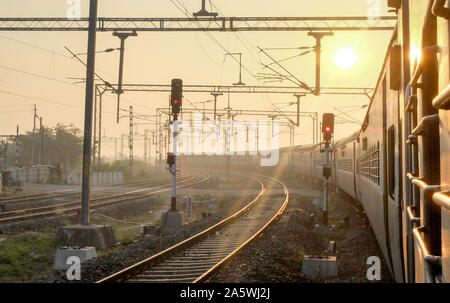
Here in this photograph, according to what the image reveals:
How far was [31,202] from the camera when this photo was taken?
25156 millimetres

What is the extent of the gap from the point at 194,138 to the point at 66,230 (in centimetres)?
6546

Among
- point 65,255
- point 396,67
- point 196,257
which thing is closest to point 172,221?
point 196,257

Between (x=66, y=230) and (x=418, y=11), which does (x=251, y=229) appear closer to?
(x=66, y=230)

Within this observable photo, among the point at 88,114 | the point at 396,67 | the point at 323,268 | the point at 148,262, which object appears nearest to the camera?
the point at 396,67

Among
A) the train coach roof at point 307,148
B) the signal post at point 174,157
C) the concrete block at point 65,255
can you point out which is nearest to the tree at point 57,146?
the train coach roof at point 307,148

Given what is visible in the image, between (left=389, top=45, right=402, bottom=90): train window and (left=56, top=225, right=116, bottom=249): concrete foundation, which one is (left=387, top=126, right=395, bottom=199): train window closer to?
(left=389, top=45, right=402, bottom=90): train window

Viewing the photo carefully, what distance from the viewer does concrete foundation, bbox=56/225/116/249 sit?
1359 centimetres

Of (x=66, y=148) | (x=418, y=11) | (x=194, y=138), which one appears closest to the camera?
(x=418, y=11)

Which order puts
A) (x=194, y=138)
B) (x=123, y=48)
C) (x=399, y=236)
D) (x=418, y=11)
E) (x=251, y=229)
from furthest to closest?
(x=194, y=138)
(x=123, y=48)
(x=251, y=229)
(x=399, y=236)
(x=418, y=11)

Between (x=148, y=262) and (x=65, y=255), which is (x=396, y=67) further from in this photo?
(x=65, y=255)

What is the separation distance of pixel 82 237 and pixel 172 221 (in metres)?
4.56

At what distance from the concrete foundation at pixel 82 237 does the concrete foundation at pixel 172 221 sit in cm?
374

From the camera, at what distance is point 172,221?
1775 centimetres
